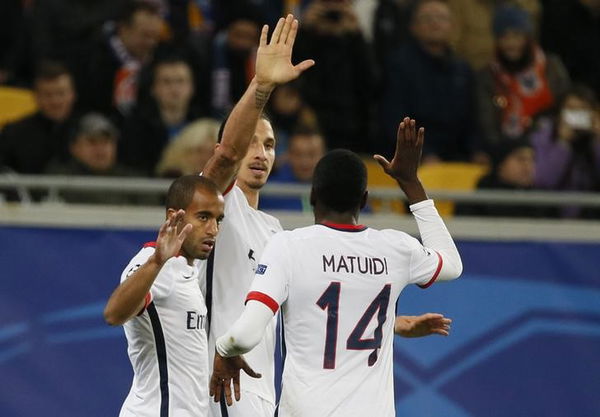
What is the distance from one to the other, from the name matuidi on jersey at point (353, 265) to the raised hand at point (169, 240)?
0.61 m

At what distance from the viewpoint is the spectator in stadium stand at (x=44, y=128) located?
9.71 m

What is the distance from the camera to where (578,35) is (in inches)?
484

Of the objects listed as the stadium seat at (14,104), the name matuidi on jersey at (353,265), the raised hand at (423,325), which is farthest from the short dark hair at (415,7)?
the name matuidi on jersey at (353,265)

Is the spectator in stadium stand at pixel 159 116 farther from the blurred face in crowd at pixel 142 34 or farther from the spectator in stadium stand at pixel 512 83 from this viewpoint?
the spectator in stadium stand at pixel 512 83

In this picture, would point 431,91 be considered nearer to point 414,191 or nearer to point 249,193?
point 249,193

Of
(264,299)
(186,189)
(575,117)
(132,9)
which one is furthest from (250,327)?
(132,9)

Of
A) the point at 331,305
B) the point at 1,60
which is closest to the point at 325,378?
the point at 331,305

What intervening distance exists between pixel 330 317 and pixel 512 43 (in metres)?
6.23

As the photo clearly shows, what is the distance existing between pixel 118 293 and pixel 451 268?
1.48 metres

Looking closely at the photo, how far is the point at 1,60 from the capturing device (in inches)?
456

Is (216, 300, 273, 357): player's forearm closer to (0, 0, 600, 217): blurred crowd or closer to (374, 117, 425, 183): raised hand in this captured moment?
(374, 117, 425, 183): raised hand

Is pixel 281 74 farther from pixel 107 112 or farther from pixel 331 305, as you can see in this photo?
pixel 107 112

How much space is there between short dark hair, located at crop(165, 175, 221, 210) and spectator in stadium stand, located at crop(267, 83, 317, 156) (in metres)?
4.58

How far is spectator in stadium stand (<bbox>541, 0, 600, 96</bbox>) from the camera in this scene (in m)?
12.2
